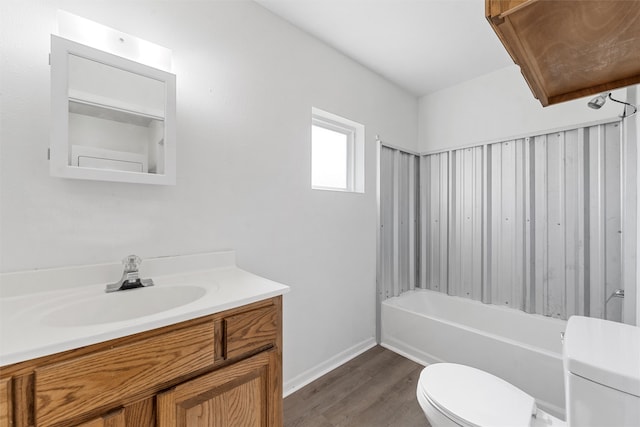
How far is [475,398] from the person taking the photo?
1.12 metres

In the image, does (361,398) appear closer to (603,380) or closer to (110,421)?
(603,380)

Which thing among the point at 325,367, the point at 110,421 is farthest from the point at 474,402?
the point at 110,421

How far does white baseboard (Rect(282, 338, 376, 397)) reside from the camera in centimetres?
176

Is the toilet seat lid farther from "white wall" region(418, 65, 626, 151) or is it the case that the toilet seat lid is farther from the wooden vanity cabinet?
"white wall" region(418, 65, 626, 151)

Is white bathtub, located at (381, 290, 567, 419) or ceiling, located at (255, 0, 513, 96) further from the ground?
ceiling, located at (255, 0, 513, 96)

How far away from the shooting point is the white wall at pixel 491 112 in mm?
1963

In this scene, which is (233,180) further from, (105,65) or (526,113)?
(526,113)

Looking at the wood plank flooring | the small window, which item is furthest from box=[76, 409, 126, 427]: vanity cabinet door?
the small window

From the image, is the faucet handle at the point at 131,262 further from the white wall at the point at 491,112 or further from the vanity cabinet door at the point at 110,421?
the white wall at the point at 491,112

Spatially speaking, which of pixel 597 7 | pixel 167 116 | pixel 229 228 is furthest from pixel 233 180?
pixel 597 7

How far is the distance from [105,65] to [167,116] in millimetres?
273

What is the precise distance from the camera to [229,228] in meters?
1.47

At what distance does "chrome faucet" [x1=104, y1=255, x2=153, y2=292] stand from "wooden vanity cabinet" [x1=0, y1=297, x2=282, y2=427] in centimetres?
40

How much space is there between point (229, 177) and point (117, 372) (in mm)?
990
